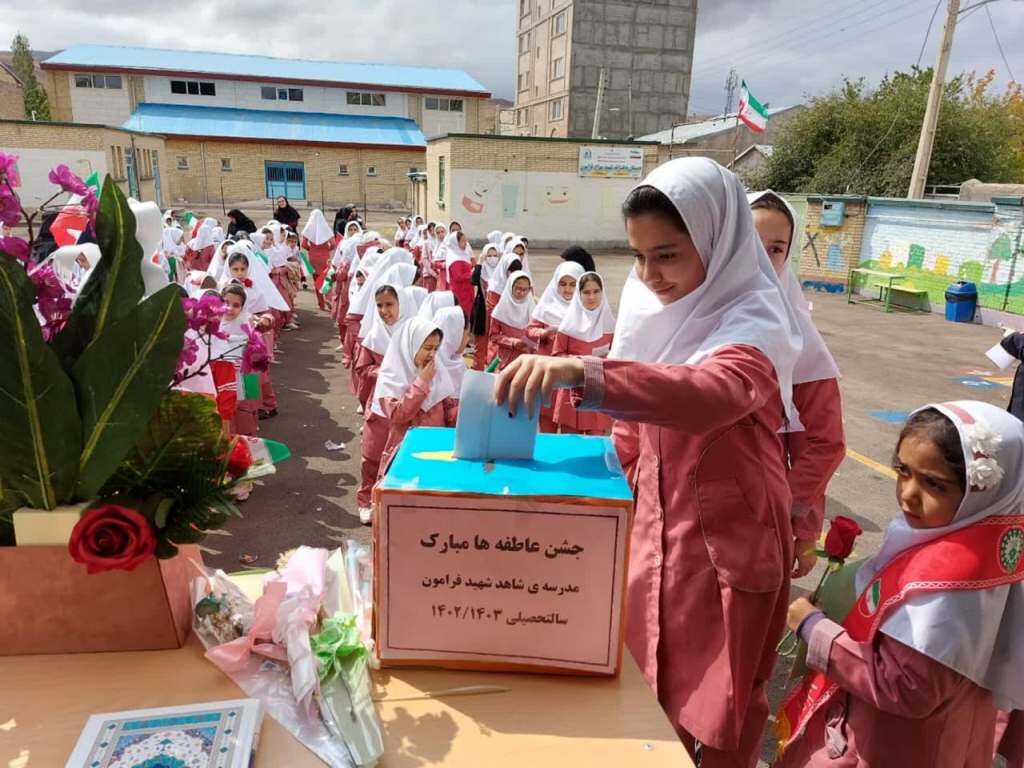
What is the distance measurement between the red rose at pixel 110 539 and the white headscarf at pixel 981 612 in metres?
1.42

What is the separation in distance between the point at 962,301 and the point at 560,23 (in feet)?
135

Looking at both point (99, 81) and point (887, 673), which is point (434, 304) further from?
point (99, 81)

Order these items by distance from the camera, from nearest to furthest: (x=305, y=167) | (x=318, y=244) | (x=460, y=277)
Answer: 1. (x=460, y=277)
2. (x=318, y=244)
3. (x=305, y=167)

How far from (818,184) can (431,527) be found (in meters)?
24.3

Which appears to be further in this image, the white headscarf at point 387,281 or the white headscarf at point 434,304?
the white headscarf at point 387,281

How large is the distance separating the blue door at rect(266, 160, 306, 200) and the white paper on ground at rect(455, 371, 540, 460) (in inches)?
1418

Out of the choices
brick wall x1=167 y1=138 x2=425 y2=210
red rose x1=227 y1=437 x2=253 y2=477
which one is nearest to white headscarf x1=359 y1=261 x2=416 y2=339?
red rose x1=227 y1=437 x2=253 y2=477

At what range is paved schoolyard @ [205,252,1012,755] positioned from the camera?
4.51m

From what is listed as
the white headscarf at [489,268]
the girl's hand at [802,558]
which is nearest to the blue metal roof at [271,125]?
the white headscarf at [489,268]

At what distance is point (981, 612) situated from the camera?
54.2 inches

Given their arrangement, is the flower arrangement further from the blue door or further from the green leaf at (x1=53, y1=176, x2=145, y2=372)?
the blue door

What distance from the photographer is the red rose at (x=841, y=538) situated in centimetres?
168

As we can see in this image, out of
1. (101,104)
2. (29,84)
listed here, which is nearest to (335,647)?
(101,104)

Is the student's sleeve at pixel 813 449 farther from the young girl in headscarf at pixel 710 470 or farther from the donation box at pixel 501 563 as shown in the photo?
the donation box at pixel 501 563
